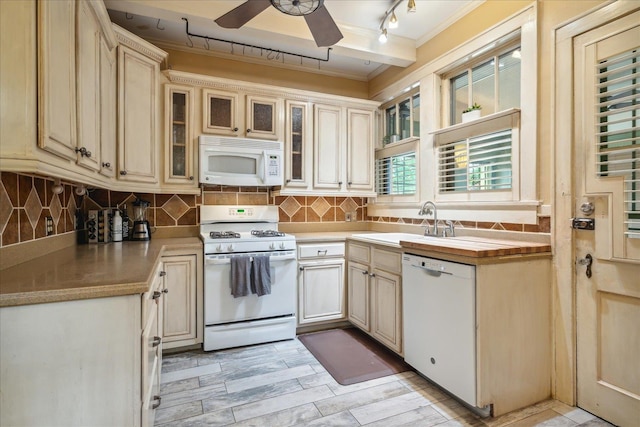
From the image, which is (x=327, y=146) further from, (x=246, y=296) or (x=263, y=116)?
(x=246, y=296)

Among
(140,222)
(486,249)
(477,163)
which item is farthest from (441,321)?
(140,222)

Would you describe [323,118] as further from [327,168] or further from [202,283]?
[202,283]

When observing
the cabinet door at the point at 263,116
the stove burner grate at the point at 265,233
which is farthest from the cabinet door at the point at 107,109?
the stove burner grate at the point at 265,233

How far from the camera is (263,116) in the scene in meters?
3.15

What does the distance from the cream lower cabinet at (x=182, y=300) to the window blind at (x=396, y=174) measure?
2.08m

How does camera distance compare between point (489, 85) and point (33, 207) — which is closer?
point (33, 207)

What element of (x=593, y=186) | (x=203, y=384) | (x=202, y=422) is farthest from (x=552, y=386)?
(x=203, y=384)

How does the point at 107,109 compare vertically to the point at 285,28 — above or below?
below

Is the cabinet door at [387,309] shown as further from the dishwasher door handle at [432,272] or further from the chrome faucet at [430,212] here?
the chrome faucet at [430,212]

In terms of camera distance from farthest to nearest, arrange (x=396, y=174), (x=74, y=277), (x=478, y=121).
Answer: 1. (x=396, y=174)
2. (x=478, y=121)
3. (x=74, y=277)

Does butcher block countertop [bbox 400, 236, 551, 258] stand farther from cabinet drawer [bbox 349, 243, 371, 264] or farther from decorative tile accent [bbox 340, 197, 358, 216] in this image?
decorative tile accent [bbox 340, 197, 358, 216]

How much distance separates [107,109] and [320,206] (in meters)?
2.20

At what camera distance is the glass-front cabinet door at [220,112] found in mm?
2941

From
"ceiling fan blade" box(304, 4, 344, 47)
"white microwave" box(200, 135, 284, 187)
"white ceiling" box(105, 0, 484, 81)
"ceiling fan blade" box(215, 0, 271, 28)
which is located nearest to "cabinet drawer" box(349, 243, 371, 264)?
"white microwave" box(200, 135, 284, 187)
